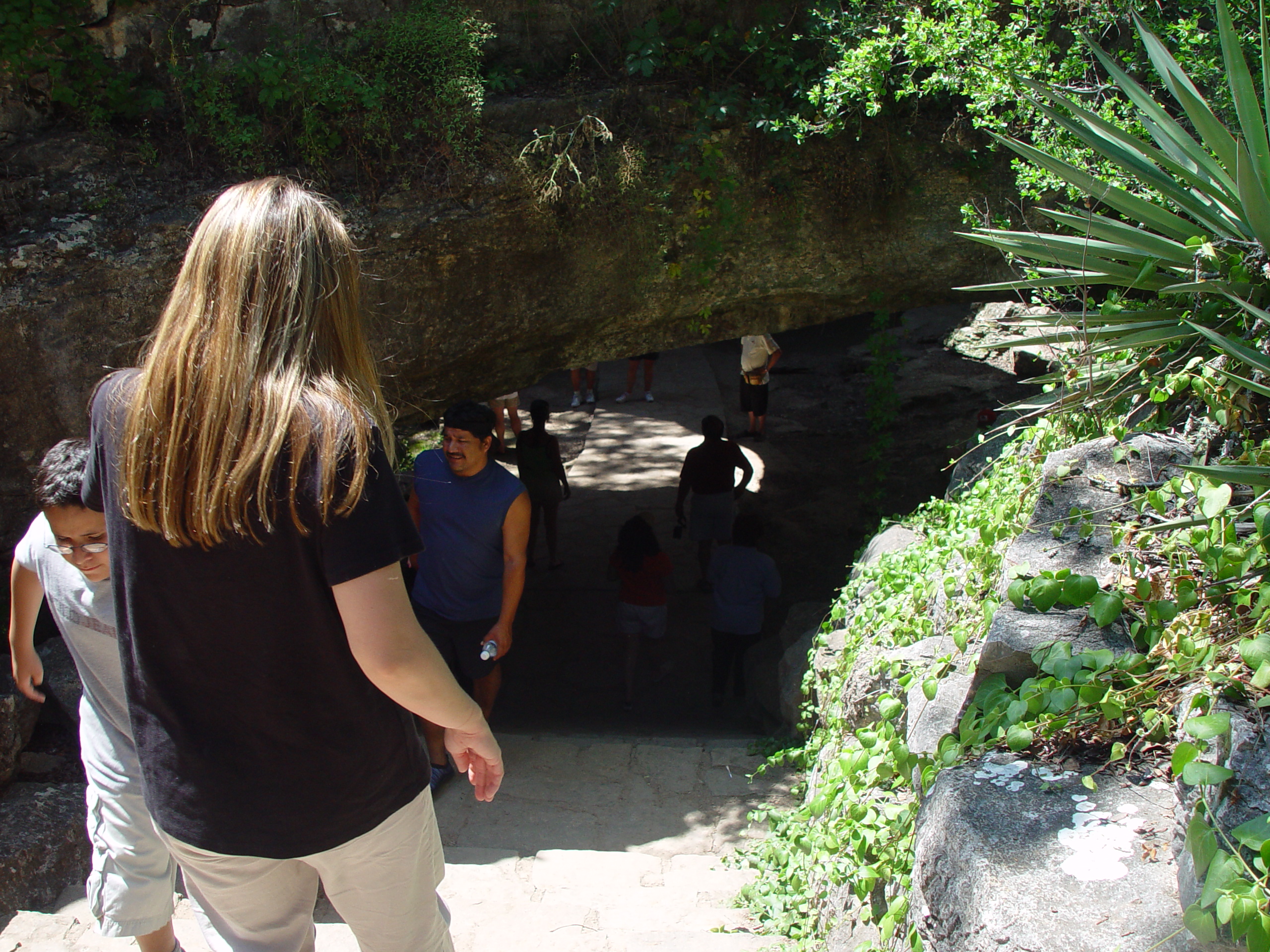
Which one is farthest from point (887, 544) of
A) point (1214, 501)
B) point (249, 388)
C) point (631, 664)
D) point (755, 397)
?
point (755, 397)

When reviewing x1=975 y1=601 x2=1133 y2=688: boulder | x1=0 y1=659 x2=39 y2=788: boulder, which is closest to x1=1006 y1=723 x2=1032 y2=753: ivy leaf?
x1=975 y1=601 x2=1133 y2=688: boulder

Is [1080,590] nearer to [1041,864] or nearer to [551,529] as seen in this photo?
[1041,864]

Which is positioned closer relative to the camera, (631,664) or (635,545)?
(635,545)

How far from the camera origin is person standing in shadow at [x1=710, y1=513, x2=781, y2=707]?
17.4ft

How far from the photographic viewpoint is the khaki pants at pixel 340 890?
1.66m

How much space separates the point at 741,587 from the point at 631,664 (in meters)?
0.95

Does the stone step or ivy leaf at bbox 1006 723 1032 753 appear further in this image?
the stone step

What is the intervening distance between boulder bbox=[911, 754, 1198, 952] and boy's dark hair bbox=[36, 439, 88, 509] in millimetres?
2093

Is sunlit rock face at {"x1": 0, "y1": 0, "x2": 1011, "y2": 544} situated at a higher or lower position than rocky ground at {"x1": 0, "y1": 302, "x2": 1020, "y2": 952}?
higher

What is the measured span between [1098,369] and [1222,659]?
156 centimetres

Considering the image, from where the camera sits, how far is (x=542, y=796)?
4.21m

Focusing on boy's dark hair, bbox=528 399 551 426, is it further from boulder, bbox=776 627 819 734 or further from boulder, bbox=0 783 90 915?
boulder, bbox=0 783 90 915

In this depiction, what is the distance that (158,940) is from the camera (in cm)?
241

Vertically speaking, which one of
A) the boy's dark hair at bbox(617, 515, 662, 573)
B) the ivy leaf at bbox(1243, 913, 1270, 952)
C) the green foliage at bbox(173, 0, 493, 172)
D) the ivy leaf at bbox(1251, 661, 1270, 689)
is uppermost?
the green foliage at bbox(173, 0, 493, 172)
